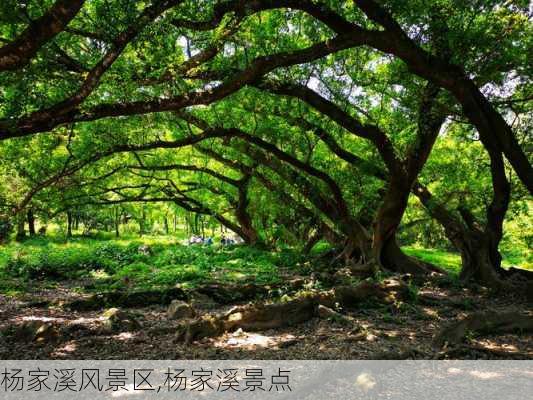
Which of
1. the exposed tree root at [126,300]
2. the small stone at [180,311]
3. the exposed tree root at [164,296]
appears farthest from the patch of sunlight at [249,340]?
the exposed tree root at [126,300]

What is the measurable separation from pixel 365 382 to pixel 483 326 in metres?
2.77

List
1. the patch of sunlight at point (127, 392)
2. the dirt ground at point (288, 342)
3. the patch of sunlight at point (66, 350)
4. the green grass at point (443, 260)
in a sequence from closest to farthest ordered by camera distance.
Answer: the patch of sunlight at point (127, 392)
the dirt ground at point (288, 342)
the patch of sunlight at point (66, 350)
the green grass at point (443, 260)

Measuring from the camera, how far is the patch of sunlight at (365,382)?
4.16m

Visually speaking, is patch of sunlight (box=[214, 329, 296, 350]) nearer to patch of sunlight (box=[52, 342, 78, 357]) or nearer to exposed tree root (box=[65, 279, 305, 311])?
patch of sunlight (box=[52, 342, 78, 357])

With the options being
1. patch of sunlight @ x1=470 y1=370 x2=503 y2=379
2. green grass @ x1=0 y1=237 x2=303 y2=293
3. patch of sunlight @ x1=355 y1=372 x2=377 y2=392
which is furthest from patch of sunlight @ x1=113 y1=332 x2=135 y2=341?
green grass @ x1=0 y1=237 x2=303 y2=293

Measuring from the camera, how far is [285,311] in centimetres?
675

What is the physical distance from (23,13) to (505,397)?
22.6 feet

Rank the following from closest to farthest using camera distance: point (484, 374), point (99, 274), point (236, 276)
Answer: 1. point (484, 374)
2. point (236, 276)
3. point (99, 274)

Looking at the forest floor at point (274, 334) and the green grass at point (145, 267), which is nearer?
the forest floor at point (274, 334)

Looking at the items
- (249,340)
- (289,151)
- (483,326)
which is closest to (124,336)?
(249,340)

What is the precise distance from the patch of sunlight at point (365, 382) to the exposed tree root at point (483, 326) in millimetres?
1598

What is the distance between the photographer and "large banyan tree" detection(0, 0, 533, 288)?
19.8 feet

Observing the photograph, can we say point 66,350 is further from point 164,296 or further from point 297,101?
point 297,101

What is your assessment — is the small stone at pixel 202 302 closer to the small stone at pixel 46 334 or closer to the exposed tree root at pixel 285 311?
the exposed tree root at pixel 285 311
